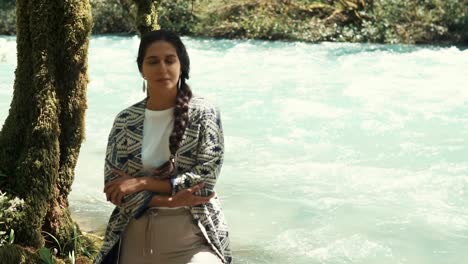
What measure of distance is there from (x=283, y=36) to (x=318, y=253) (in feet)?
52.6

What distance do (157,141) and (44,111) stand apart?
1.41m

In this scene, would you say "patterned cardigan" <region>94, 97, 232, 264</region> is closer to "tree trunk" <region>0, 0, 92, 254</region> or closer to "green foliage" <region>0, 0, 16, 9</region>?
"tree trunk" <region>0, 0, 92, 254</region>

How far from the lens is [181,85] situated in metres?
2.51

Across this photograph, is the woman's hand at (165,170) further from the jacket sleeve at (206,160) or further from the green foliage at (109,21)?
the green foliage at (109,21)

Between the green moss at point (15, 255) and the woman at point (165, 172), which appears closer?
the woman at point (165, 172)

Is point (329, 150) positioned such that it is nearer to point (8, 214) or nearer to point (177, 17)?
point (8, 214)

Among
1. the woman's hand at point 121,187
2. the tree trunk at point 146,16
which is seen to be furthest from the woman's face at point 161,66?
the tree trunk at point 146,16

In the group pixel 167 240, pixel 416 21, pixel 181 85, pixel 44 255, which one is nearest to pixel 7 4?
pixel 416 21

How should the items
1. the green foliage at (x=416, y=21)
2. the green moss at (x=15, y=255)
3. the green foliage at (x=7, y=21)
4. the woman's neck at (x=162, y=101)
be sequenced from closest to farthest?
the woman's neck at (x=162, y=101)
the green moss at (x=15, y=255)
the green foliage at (x=416, y=21)
the green foliage at (x=7, y=21)

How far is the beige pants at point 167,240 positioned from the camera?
92.7 inches

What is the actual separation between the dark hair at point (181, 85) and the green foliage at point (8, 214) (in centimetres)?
143

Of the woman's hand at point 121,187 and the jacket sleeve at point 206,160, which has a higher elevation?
the jacket sleeve at point 206,160

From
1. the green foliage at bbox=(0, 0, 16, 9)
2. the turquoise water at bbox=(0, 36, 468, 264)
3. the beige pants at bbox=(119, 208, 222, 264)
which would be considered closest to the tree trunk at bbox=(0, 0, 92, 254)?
the beige pants at bbox=(119, 208, 222, 264)

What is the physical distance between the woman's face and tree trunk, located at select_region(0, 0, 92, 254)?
1368mm
